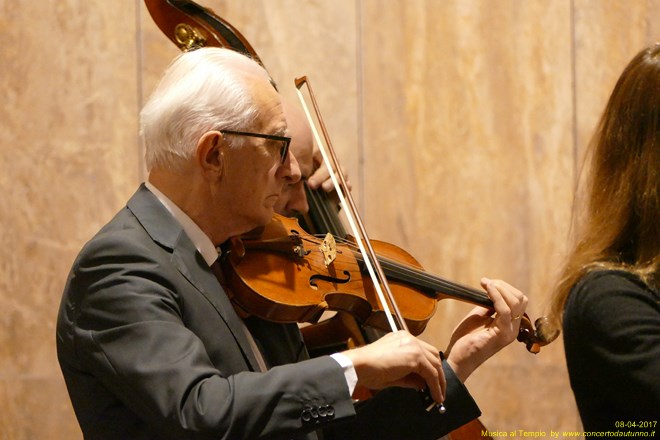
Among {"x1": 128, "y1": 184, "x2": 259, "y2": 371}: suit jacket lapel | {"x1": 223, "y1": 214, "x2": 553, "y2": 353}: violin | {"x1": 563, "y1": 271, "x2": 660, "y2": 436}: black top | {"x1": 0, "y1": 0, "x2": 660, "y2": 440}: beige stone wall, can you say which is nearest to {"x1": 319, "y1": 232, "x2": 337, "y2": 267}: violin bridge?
{"x1": 223, "y1": 214, "x2": 553, "y2": 353}: violin

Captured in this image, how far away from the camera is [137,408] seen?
4.54 ft

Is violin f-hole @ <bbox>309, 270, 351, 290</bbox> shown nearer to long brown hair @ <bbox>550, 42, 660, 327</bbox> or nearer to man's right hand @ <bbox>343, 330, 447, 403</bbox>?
man's right hand @ <bbox>343, 330, 447, 403</bbox>

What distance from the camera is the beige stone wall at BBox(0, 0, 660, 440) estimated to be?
8.77ft

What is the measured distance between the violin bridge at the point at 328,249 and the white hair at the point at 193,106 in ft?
0.95

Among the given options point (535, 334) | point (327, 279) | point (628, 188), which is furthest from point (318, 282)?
point (628, 188)

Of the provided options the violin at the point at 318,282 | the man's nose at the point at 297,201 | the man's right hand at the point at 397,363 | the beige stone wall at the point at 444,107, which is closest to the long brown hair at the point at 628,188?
the man's right hand at the point at 397,363

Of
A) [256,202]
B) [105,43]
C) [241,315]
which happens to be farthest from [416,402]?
[105,43]

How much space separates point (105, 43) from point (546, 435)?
174 centimetres

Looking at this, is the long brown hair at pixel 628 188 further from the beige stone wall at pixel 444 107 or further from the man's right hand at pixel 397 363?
the beige stone wall at pixel 444 107

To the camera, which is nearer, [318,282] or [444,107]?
[318,282]

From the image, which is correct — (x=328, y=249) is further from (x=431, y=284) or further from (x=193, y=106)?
(x=193, y=106)

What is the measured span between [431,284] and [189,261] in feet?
1.66

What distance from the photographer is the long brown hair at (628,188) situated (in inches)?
55.9

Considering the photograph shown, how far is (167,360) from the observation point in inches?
52.9
